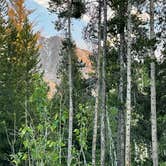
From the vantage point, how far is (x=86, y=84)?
26234 millimetres

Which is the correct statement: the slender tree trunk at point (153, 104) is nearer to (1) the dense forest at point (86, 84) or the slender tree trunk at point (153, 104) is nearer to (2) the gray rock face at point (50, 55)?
(1) the dense forest at point (86, 84)

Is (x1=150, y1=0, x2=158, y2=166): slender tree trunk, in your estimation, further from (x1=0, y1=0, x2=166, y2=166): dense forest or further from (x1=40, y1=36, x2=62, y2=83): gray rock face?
(x1=40, y1=36, x2=62, y2=83): gray rock face

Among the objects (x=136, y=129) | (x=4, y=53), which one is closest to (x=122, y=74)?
(x=136, y=129)

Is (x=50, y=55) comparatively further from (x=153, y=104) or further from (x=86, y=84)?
(x=153, y=104)

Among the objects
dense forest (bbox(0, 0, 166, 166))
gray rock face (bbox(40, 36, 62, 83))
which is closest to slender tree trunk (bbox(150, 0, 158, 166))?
dense forest (bbox(0, 0, 166, 166))

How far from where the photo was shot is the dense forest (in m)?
10.7

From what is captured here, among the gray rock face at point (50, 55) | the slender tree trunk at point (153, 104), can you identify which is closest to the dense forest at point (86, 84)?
the slender tree trunk at point (153, 104)

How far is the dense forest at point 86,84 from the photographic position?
10.7 meters

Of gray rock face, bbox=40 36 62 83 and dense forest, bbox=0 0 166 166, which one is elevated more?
gray rock face, bbox=40 36 62 83

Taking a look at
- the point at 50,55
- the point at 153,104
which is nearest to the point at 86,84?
the point at 153,104

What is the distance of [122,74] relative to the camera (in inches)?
862

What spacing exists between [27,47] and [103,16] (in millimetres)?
17771

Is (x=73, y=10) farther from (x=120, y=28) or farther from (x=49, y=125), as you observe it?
(x=49, y=125)

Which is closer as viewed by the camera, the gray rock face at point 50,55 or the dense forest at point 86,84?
the dense forest at point 86,84
